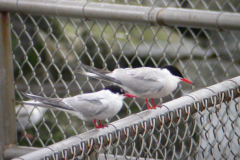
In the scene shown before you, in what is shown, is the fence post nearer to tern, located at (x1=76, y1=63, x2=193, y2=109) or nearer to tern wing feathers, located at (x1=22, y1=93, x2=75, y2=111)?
tern wing feathers, located at (x1=22, y1=93, x2=75, y2=111)

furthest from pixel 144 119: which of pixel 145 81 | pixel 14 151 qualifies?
pixel 14 151

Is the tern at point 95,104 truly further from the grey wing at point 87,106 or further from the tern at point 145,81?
the tern at point 145,81

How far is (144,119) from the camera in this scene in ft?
4.79

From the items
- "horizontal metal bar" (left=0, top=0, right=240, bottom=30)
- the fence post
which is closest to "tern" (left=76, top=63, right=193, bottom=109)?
"horizontal metal bar" (left=0, top=0, right=240, bottom=30)

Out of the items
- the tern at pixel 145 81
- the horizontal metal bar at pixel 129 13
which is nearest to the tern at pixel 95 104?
the tern at pixel 145 81

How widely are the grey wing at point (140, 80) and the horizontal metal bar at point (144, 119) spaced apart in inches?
21.4

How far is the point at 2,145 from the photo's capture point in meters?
2.34

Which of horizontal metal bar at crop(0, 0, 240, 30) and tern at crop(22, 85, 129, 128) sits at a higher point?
horizontal metal bar at crop(0, 0, 240, 30)

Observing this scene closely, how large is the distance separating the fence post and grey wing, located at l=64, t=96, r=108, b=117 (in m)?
0.49

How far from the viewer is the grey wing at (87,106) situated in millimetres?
2033

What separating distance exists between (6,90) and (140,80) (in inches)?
30.6

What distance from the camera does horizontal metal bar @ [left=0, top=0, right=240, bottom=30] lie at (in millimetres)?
1902

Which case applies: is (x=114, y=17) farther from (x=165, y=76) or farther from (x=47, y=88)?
(x=47, y=88)

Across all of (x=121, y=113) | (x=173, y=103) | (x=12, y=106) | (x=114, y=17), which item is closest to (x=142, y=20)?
(x=114, y=17)
